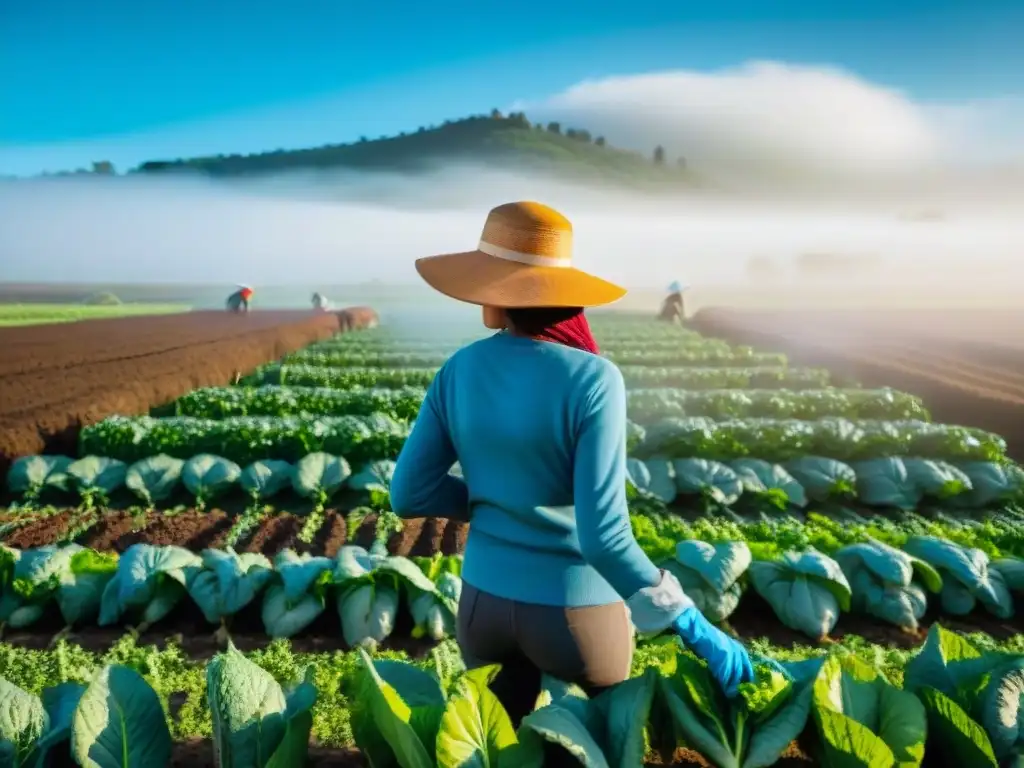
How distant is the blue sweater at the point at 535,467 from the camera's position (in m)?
1.76

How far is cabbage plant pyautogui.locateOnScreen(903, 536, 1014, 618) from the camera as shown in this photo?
4.47m

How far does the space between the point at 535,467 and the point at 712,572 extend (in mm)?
2546

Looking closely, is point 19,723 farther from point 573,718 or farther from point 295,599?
point 295,599

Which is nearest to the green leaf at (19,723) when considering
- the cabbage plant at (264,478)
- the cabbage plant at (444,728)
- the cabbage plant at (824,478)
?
the cabbage plant at (444,728)

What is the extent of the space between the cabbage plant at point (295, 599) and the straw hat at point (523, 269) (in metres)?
2.64

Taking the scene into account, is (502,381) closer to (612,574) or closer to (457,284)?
(457,284)

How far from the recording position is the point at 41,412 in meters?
9.28

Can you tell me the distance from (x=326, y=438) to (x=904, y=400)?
294 inches

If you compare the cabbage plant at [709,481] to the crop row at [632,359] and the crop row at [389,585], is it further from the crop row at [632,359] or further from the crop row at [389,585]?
the crop row at [632,359]

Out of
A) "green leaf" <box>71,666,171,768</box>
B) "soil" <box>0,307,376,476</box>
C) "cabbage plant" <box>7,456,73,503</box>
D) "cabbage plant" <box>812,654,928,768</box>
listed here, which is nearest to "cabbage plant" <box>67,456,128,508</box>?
"cabbage plant" <box>7,456,73,503</box>

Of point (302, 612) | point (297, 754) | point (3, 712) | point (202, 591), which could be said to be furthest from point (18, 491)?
point (297, 754)

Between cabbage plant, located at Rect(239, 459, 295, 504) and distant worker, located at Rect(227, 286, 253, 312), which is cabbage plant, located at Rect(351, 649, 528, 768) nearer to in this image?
cabbage plant, located at Rect(239, 459, 295, 504)

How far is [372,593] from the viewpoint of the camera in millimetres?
3971

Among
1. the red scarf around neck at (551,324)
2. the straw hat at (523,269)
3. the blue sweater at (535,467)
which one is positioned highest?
the straw hat at (523,269)
